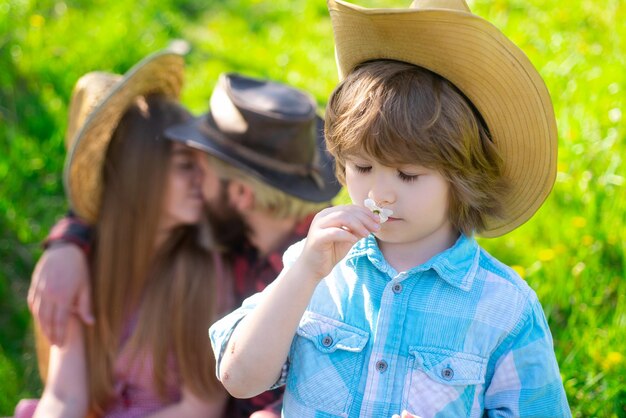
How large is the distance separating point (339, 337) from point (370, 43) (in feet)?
1.98

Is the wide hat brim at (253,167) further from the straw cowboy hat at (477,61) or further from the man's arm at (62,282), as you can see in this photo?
the straw cowboy hat at (477,61)

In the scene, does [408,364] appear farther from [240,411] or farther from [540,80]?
[240,411]

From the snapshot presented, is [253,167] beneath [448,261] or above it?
beneath

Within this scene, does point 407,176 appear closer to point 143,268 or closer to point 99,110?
point 99,110

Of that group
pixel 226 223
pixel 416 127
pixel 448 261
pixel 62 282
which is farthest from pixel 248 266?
pixel 416 127

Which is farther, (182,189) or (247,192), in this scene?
(182,189)

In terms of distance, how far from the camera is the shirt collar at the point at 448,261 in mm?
1799

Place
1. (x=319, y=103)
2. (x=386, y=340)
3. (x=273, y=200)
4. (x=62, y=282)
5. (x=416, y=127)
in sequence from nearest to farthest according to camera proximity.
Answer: (x=416, y=127), (x=386, y=340), (x=273, y=200), (x=62, y=282), (x=319, y=103)

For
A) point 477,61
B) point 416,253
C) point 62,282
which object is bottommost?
point 62,282

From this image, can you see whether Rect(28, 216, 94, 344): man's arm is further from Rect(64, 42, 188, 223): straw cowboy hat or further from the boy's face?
the boy's face

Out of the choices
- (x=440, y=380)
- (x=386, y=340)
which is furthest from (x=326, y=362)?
(x=440, y=380)

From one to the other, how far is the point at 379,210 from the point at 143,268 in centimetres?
158

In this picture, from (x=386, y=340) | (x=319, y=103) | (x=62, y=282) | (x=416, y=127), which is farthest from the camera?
(x=319, y=103)

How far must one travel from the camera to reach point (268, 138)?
2.87 metres
